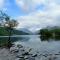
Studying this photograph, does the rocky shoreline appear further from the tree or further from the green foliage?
the green foliage

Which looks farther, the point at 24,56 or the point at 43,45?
the point at 43,45

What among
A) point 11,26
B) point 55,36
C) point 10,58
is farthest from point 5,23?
point 55,36

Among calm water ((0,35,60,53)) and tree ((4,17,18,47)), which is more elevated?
tree ((4,17,18,47))

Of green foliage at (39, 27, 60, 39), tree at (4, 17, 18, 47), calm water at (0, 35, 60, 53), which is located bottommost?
calm water at (0, 35, 60, 53)

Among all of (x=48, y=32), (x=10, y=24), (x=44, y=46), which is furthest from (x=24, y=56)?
(x=48, y=32)

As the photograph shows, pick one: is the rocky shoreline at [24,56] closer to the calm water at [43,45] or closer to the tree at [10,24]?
the calm water at [43,45]

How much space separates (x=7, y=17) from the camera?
1313 inches

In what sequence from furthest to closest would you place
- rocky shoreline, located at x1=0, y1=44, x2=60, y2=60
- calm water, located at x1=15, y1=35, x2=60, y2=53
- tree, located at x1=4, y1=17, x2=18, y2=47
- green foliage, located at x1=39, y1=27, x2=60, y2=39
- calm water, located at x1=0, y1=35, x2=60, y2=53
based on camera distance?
green foliage, located at x1=39, y1=27, x2=60, y2=39 < tree, located at x1=4, y1=17, x2=18, y2=47 < calm water, located at x1=0, y1=35, x2=60, y2=53 < calm water, located at x1=15, y1=35, x2=60, y2=53 < rocky shoreline, located at x1=0, y1=44, x2=60, y2=60

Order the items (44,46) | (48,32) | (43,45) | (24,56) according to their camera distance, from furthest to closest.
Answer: (48,32) → (43,45) → (44,46) → (24,56)

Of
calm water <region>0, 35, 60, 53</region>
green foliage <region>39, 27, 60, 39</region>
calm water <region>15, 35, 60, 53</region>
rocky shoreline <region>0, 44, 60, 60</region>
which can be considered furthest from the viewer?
green foliage <region>39, 27, 60, 39</region>

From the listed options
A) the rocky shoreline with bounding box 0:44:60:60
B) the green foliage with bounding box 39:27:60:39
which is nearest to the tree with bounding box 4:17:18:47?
the rocky shoreline with bounding box 0:44:60:60

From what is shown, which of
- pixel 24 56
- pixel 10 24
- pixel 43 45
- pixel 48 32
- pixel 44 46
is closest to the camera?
pixel 24 56

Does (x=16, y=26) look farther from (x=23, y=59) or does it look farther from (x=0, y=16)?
(x=23, y=59)

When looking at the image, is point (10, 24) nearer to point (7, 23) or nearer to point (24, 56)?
point (7, 23)
